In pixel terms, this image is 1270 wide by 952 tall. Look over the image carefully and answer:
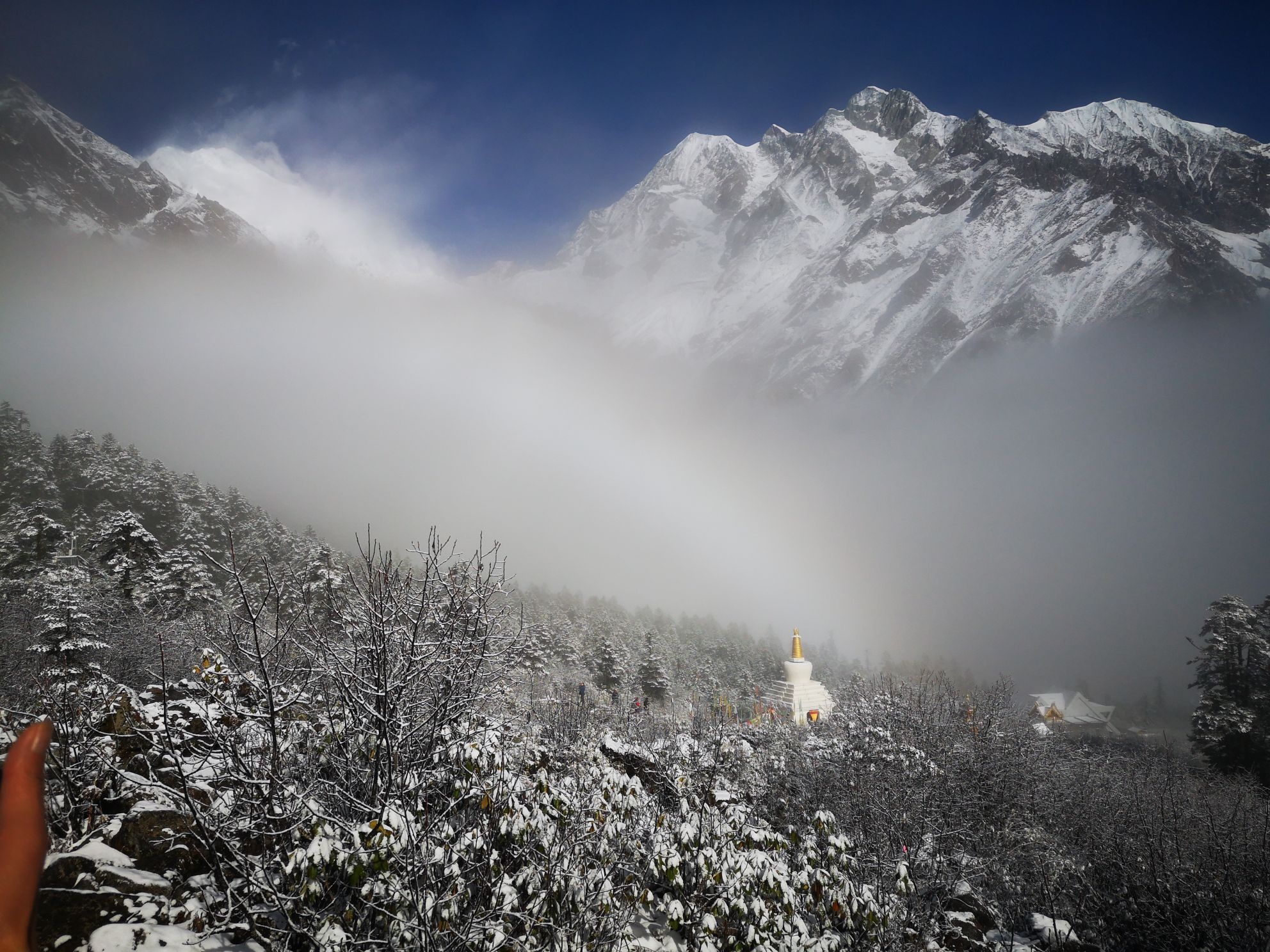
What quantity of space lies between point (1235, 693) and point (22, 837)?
38.5m

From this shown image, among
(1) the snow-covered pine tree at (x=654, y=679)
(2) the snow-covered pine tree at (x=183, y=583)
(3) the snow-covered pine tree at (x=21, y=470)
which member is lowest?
(1) the snow-covered pine tree at (x=654, y=679)

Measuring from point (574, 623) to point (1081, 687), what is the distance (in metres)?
122

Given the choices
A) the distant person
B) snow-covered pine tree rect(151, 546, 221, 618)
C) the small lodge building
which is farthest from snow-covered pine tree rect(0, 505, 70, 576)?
the small lodge building

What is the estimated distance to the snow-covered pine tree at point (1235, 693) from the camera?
23.5 m

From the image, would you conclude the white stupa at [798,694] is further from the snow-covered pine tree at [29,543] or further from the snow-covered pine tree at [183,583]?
the snow-covered pine tree at [29,543]

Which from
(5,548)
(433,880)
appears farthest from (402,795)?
(5,548)

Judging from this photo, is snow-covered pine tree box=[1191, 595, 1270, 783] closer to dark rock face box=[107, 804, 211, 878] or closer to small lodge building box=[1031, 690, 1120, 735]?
dark rock face box=[107, 804, 211, 878]

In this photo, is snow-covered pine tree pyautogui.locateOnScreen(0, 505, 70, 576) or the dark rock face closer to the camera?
the dark rock face

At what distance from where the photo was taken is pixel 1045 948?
9.04 metres

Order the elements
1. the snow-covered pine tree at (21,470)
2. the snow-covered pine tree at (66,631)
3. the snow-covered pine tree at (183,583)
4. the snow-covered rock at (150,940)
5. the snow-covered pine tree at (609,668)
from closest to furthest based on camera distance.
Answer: the snow-covered rock at (150,940)
the snow-covered pine tree at (66,631)
the snow-covered pine tree at (183,583)
the snow-covered pine tree at (21,470)
the snow-covered pine tree at (609,668)

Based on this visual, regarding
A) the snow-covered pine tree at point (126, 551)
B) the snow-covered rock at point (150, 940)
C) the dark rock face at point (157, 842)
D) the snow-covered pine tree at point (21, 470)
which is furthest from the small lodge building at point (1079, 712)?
the snow-covered pine tree at point (21, 470)

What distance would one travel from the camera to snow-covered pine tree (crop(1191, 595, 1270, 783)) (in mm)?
23453

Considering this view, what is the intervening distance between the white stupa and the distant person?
42.7 meters

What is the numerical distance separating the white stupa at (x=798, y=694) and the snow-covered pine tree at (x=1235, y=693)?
64.4 feet
